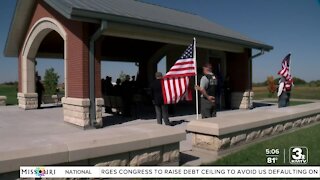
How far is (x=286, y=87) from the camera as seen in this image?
39.4 feet

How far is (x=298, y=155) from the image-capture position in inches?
224

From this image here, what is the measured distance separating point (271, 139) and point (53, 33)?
1052 centimetres

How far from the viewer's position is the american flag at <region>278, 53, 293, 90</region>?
12.1m

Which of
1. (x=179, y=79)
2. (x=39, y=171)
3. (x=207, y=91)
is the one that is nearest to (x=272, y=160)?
(x=207, y=91)

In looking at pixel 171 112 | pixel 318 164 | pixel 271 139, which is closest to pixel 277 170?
pixel 318 164

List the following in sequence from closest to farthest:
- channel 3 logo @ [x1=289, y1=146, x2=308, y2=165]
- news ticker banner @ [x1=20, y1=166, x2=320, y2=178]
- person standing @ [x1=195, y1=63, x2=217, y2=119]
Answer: news ticker banner @ [x1=20, y1=166, x2=320, y2=178] < channel 3 logo @ [x1=289, y1=146, x2=308, y2=165] < person standing @ [x1=195, y1=63, x2=217, y2=119]

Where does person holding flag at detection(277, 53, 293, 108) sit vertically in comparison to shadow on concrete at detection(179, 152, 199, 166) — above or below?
above

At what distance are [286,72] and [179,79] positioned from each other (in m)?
5.88

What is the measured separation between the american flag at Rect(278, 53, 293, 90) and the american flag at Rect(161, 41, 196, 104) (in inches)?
206

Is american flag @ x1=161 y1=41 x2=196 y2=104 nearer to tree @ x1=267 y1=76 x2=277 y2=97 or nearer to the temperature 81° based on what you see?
the temperature 81°

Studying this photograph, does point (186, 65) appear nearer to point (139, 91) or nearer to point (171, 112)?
point (171, 112)

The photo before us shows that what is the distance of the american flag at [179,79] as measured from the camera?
27.9 ft

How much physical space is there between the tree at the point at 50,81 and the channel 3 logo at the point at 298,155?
888 inches

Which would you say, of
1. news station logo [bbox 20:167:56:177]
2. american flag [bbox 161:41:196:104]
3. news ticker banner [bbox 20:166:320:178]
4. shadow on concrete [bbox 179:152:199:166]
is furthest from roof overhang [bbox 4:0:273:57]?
news station logo [bbox 20:167:56:177]
